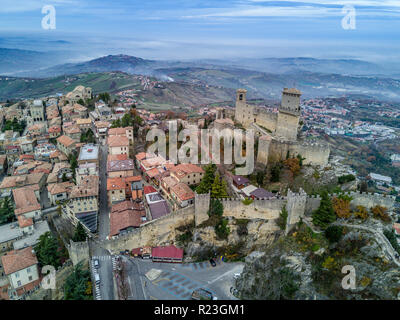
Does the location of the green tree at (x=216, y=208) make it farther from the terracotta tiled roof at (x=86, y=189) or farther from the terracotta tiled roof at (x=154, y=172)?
the terracotta tiled roof at (x=86, y=189)

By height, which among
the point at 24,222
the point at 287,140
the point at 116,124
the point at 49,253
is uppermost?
the point at 116,124

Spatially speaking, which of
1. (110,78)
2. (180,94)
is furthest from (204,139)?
(110,78)

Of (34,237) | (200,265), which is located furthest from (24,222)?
(200,265)

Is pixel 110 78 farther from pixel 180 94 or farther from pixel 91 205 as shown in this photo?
pixel 91 205

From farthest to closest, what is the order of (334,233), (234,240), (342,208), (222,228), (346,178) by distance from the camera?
1. (346,178)
2. (234,240)
3. (222,228)
4. (342,208)
5. (334,233)

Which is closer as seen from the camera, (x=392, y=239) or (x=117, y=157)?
(x=392, y=239)

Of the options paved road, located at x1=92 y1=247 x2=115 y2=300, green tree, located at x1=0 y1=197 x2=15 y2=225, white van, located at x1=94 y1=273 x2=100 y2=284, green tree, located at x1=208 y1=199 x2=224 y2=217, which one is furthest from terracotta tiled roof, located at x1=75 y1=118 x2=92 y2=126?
Result: white van, located at x1=94 y1=273 x2=100 y2=284

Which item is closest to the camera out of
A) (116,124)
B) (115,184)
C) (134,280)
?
(134,280)

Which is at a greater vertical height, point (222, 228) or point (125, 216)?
point (125, 216)

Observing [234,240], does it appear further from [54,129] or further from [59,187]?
[54,129]
